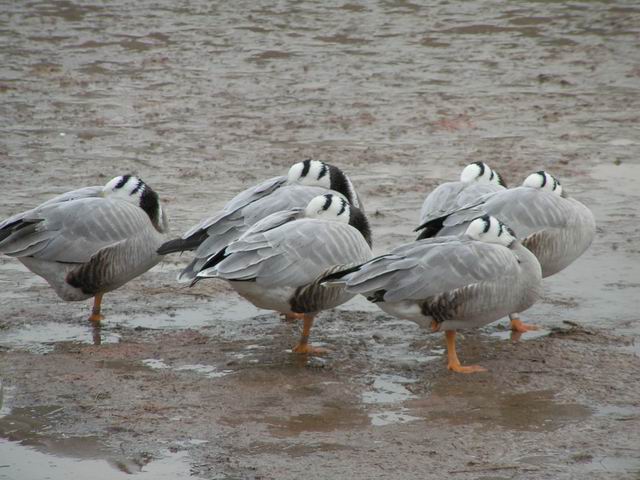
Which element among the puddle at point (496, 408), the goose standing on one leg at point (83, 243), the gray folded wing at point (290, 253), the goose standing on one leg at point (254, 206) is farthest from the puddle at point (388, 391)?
the goose standing on one leg at point (83, 243)

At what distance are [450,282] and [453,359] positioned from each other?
1.76ft

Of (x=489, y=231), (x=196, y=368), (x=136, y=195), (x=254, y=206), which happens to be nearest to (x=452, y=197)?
(x=489, y=231)

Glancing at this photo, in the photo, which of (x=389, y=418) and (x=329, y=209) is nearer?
(x=389, y=418)

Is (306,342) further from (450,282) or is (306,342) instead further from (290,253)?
(450,282)

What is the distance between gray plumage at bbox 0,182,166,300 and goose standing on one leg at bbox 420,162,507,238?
6.73 ft

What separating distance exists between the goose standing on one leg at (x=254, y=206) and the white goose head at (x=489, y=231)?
1.43 meters

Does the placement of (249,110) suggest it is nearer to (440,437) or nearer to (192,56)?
(192,56)

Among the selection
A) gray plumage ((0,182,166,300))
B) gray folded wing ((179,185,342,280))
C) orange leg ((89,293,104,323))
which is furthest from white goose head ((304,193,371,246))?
orange leg ((89,293,104,323))

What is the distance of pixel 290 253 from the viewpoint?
25.1ft

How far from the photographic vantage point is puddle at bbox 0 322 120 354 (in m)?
8.02

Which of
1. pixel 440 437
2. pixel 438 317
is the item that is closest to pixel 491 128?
pixel 438 317

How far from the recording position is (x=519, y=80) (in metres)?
15.9

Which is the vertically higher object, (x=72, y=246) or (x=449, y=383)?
(x=72, y=246)

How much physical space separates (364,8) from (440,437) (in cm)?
1541
